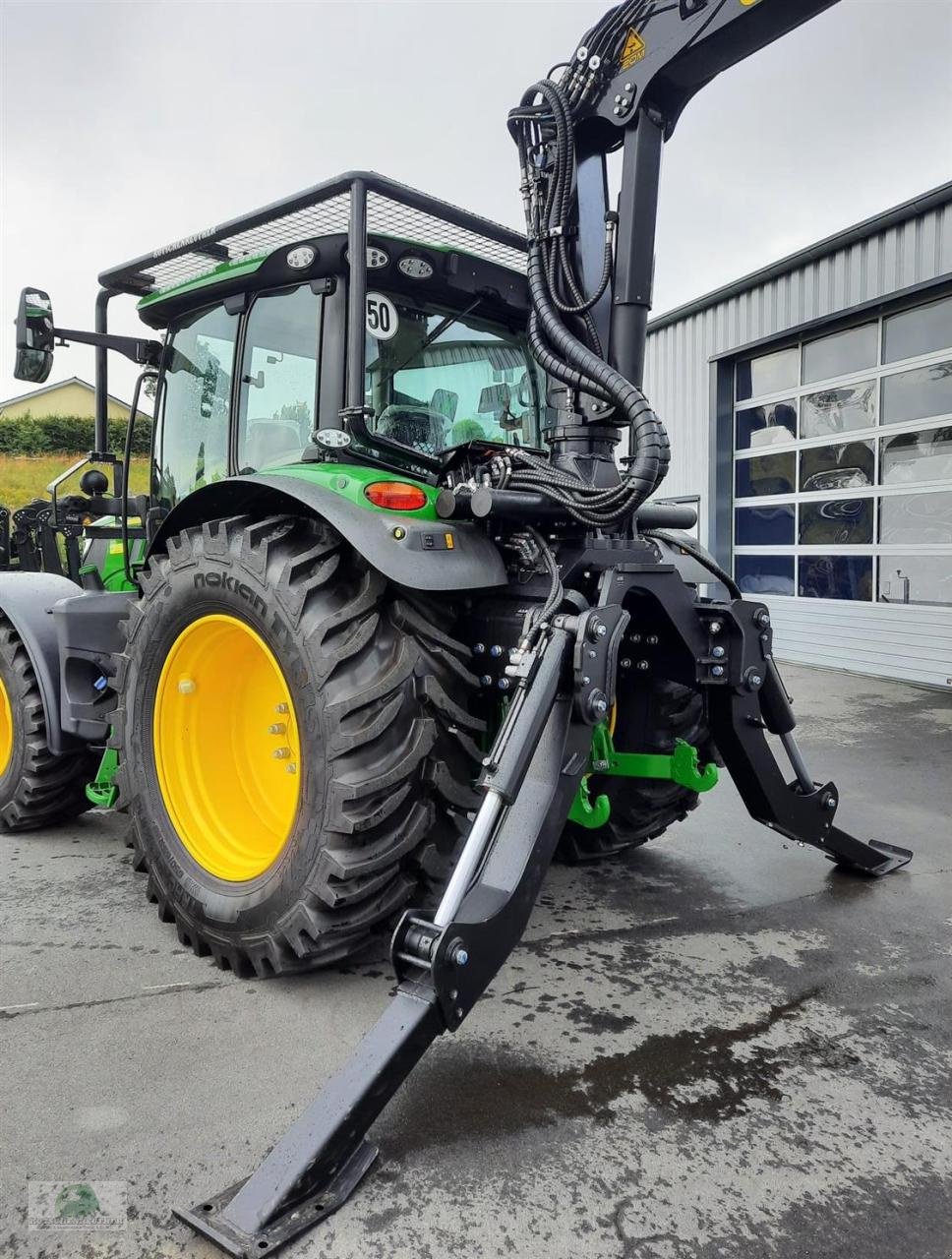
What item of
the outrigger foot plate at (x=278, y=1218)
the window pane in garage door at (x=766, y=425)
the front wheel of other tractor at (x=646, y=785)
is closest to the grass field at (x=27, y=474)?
the window pane in garage door at (x=766, y=425)

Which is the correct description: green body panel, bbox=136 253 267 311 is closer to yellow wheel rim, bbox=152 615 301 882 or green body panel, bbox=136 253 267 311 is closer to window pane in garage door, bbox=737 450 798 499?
yellow wheel rim, bbox=152 615 301 882

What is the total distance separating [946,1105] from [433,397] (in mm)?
2490

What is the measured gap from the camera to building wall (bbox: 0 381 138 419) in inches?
1036

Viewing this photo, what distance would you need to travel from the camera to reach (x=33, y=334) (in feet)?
11.7

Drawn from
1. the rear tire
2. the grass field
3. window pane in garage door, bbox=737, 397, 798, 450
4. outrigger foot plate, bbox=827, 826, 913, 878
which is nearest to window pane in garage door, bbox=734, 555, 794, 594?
window pane in garage door, bbox=737, 397, 798, 450

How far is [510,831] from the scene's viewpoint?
7.25 feet

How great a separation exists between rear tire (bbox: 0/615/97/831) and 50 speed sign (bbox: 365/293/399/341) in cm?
225

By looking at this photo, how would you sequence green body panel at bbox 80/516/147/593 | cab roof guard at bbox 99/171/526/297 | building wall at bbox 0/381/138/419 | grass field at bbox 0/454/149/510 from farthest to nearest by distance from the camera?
building wall at bbox 0/381/138/419, grass field at bbox 0/454/149/510, green body panel at bbox 80/516/147/593, cab roof guard at bbox 99/171/526/297

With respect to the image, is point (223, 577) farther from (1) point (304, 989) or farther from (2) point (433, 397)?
(1) point (304, 989)

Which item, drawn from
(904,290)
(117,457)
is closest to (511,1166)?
(117,457)

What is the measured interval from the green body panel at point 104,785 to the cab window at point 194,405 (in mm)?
1085

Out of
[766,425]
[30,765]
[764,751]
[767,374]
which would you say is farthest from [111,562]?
[767,374]

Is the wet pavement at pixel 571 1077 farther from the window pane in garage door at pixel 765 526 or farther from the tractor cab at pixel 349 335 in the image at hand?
the window pane in garage door at pixel 765 526

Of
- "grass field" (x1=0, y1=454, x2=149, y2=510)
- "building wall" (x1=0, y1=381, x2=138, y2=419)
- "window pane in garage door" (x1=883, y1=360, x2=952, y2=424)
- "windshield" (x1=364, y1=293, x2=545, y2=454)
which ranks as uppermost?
"building wall" (x1=0, y1=381, x2=138, y2=419)
